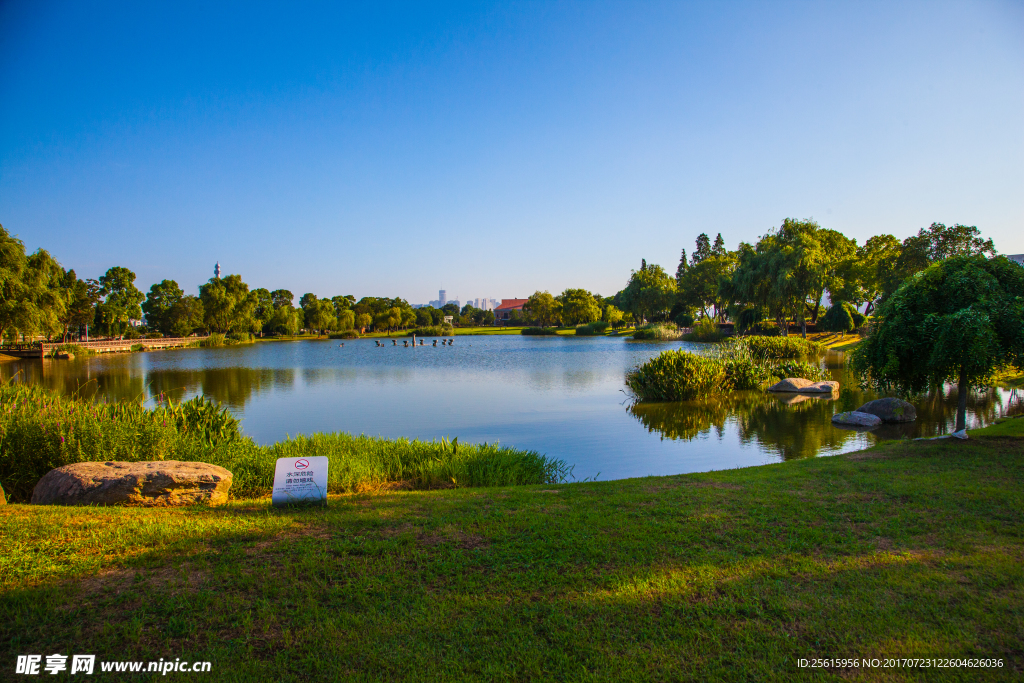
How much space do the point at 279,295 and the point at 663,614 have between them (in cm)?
10858

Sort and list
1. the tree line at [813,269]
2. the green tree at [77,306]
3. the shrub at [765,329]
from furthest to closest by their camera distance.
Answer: the green tree at [77,306], the shrub at [765,329], the tree line at [813,269]

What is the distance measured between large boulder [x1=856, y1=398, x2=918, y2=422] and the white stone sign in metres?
13.6

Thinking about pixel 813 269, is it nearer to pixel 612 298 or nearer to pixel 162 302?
pixel 162 302

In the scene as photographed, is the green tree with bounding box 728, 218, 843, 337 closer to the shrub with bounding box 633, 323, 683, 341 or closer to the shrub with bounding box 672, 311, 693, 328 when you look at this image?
the shrub with bounding box 633, 323, 683, 341

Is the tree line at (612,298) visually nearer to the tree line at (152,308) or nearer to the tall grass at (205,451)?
the tree line at (152,308)

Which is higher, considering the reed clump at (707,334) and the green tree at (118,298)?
the green tree at (118,298)

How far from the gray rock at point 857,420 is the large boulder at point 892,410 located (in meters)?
0.24

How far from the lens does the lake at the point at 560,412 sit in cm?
1123

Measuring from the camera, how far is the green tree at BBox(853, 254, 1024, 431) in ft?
26.7

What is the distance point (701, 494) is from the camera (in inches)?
249

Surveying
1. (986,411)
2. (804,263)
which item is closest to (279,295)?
(804,263)

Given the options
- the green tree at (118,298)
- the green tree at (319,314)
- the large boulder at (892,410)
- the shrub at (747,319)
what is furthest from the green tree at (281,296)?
the large boulder at (892,410)

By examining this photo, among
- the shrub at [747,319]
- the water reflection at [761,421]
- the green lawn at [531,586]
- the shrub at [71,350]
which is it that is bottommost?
the water reflection at [761,421]

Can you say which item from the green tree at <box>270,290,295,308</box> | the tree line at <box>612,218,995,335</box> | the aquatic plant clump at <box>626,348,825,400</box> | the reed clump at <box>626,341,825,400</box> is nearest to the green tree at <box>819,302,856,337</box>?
the tree line at <box>612,218,995,335</box>
